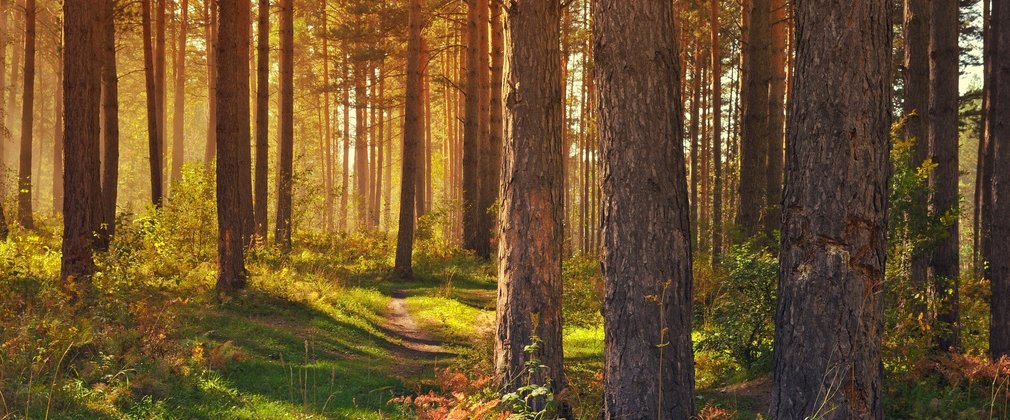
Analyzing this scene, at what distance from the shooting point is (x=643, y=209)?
A: 5625 mm

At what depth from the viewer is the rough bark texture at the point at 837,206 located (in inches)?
192

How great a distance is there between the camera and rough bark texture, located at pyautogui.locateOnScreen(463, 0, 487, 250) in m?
22.1

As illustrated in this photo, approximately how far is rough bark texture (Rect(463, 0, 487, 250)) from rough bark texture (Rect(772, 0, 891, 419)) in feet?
56.8

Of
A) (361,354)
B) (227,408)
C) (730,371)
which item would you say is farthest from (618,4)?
(361,354)

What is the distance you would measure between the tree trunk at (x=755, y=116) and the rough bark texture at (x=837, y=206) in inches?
356

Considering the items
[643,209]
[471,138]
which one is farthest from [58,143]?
[643,209]

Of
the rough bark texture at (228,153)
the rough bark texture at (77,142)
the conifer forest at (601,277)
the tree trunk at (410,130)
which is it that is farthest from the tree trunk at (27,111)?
the tree trunk at (410,130)

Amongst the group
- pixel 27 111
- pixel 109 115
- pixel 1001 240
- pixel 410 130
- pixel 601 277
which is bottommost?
pixel 601 277

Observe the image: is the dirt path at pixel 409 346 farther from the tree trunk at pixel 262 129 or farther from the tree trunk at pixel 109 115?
the tree trunk at pixel 109 115

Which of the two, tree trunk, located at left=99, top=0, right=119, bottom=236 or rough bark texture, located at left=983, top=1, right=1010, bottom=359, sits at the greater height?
tree trunk, located at left=99, top=0, right=119, bottom=236

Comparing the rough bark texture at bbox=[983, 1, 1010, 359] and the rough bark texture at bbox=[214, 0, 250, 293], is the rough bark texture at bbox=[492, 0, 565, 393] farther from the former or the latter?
the rough bark texture at bbox=[214, 0, 250, 293]

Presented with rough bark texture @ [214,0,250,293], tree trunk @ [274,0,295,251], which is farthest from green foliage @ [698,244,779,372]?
tree trunk @ [274,0,295,251]

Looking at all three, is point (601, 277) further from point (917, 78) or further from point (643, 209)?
point (917, 78)

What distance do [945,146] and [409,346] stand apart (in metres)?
7.90
